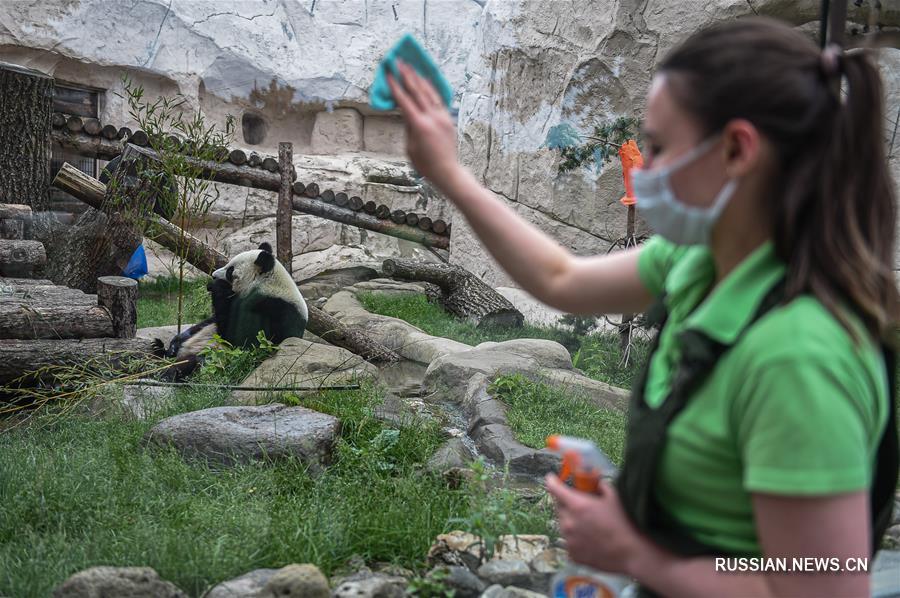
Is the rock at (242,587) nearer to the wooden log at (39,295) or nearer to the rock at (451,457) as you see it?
the rock at (451,457)

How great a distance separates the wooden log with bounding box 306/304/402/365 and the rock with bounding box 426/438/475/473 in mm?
2748

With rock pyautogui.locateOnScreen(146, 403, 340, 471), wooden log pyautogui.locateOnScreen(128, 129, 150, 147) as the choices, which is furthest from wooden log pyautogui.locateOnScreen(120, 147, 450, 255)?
rock pyautogui.locateOnScreen(146, 403, 340, 471)

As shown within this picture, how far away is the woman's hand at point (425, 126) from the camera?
130 cm

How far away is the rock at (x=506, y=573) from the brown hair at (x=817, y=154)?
74.9 inches

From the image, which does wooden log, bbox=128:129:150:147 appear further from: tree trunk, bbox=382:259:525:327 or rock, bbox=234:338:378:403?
rock, bbox=234:338:378:403

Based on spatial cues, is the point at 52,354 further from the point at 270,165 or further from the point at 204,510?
the point at 270,165

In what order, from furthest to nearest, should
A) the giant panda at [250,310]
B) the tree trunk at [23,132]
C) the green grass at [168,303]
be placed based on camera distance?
1. the green grass at [168,303]
2. the tree trunk at [23,132]
3. the giant panda at [250,310]

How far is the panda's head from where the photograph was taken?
6.54 meters

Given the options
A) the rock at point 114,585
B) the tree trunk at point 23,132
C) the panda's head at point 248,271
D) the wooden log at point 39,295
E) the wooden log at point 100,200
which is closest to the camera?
the rock at point 114,585

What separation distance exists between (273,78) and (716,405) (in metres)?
14.7

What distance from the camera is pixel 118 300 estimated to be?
19.4 ft

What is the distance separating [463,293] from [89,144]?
197 inches

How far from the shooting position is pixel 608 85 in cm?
891

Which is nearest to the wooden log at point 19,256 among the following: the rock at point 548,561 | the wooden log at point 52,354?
the wooden log at point 52,354
